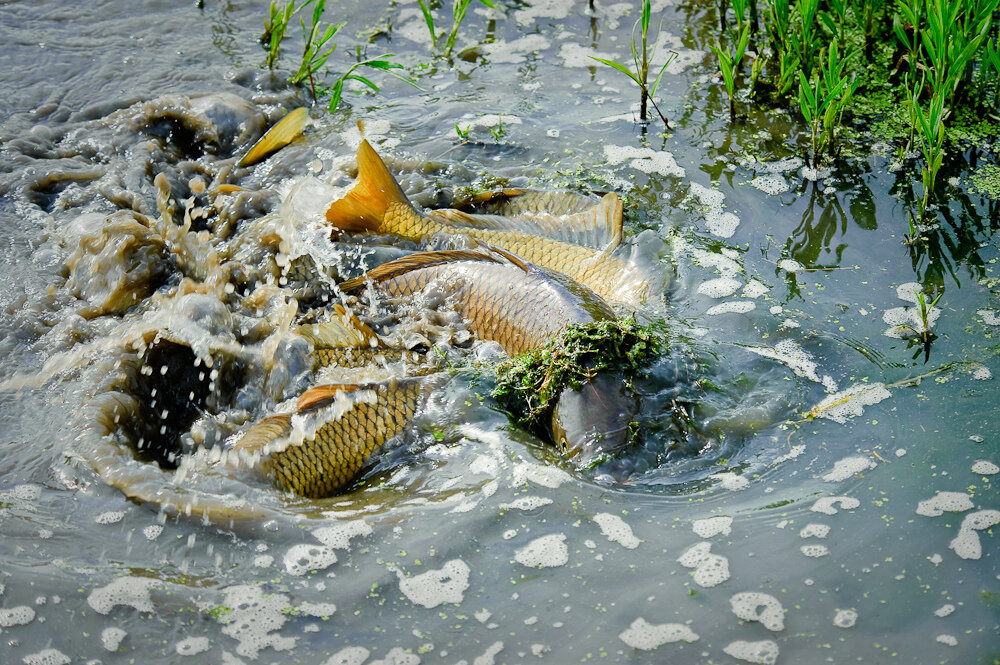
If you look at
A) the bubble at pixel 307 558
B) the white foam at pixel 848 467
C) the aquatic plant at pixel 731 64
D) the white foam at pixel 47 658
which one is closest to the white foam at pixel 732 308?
the white foam at pixel 848 467

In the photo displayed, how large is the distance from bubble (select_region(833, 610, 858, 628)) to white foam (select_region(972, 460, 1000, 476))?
89 centimetres

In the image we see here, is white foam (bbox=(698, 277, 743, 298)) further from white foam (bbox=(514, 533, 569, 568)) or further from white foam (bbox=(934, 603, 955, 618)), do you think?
white foam (bbox=(934, 603, 955, 618))

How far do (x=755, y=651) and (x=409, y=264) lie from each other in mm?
2452

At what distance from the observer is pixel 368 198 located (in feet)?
14.5

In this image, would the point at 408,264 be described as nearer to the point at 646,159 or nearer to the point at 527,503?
the point at 527,503

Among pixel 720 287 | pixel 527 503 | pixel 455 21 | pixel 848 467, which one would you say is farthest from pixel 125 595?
pixel 455 21

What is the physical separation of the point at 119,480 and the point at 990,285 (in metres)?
4.00

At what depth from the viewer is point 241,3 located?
688 cm

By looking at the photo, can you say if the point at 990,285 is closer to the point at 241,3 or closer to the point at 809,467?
the point at 809,467

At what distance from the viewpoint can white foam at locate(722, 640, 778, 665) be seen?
2471mm

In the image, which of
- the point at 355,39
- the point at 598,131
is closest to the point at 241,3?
the point at 355,39

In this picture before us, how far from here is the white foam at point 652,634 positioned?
2533mm

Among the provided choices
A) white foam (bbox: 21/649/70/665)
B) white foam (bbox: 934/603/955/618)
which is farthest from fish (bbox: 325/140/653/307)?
white foam (bbox: 21/649/70/665)

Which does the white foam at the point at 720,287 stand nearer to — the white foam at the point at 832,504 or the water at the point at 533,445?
the water at the point at 533,445
